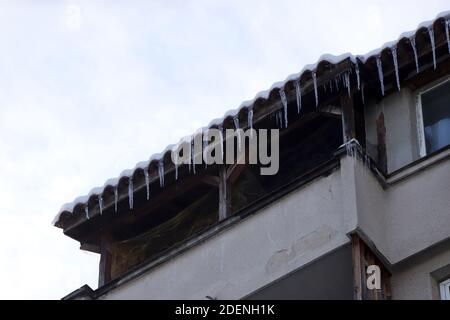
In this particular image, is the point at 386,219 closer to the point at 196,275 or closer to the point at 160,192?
the point at 196,275

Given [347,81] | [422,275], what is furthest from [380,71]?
[422,275]

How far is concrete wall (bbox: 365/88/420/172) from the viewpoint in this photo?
14.9 meters

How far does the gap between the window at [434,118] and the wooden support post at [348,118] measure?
722 millimetres

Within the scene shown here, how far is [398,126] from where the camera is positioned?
596 inches

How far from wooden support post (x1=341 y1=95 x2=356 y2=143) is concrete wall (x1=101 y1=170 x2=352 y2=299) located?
1.02 m

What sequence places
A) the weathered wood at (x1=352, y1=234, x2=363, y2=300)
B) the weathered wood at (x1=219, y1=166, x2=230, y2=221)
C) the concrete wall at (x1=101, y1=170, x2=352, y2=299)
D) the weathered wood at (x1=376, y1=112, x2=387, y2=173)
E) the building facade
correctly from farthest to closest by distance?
1. the weathered wood at (x1=219, y1=166, x2=230, y2=221)
2. the weathered wood at (x1=376, y1=112, x2=387, y2=173)
3. the concrete wall at (x1=101, y1=170, x2=352, y2=299)
4. the building facade
5. the weathered wood at (x1=352, y1=234, x2=363, y2=300)

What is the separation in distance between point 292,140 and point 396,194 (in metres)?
2.29

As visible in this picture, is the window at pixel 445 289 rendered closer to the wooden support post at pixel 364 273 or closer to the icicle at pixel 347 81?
the wooden support post at pixel 364 273

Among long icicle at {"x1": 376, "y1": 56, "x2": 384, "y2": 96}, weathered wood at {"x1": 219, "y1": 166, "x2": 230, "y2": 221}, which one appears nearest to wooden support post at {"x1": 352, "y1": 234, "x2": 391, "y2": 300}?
long icicle at {"x1": 376, "y1": 56, "x2": 384, "y2": 96}

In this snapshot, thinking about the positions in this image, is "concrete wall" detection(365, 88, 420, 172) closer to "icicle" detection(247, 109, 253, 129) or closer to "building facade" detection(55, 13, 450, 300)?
"building facade" detection(55, 13, 450, 300)

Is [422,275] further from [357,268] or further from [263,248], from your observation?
[263,248]

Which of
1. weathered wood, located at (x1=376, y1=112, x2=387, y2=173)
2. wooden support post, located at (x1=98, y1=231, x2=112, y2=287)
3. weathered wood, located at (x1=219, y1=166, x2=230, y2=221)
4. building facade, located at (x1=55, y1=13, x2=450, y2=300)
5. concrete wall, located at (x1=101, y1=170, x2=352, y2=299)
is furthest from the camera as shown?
wooden support post, located at (x1=98, y1=231, x2=112, y2=287)

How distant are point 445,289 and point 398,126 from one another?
2.31m
